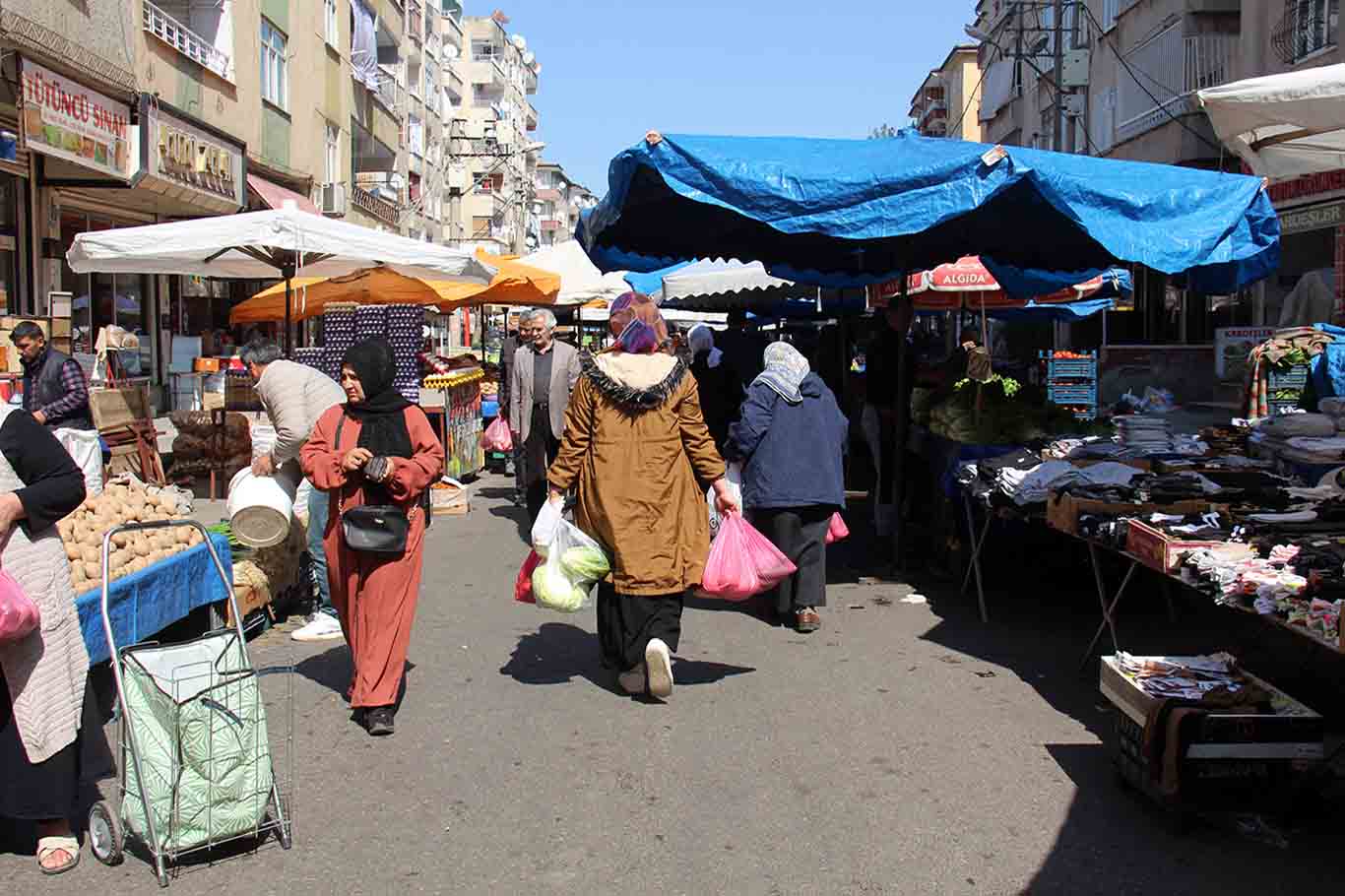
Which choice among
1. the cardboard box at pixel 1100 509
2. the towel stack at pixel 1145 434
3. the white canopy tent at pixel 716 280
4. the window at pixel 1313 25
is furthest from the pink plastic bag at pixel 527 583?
the window at pixel 1313 25

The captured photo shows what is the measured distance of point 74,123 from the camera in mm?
14828

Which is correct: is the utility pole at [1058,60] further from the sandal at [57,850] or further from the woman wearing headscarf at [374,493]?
the sandal at [57,850]

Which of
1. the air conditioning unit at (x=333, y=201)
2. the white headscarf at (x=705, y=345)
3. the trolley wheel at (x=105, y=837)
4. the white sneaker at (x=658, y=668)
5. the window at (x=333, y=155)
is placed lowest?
the trolley wheel at (x=105, y=837)

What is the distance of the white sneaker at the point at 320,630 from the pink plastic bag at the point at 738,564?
2502 mm

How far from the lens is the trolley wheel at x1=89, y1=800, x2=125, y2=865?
4.22 metres

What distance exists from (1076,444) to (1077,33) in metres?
30.5

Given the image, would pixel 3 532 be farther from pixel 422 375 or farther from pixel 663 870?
pixel 422 375

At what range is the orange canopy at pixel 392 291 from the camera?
48.2 ft

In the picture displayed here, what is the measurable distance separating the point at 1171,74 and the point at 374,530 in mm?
24100

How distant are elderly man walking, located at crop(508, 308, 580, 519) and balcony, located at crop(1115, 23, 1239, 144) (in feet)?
52.3

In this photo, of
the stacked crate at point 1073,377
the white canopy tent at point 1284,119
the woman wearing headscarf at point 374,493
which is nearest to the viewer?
the white canopy tent at point 1284,119

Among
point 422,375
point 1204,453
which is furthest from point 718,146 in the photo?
point 422,375

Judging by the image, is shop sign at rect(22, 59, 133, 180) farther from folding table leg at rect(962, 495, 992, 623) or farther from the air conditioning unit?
the air conditioning unit

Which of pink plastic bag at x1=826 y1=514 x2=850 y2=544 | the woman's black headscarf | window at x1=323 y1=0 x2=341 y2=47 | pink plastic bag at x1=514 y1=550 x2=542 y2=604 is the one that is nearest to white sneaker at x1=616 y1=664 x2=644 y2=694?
pink plastic bag at x1=514 y1=550 x2=542 y2=604
